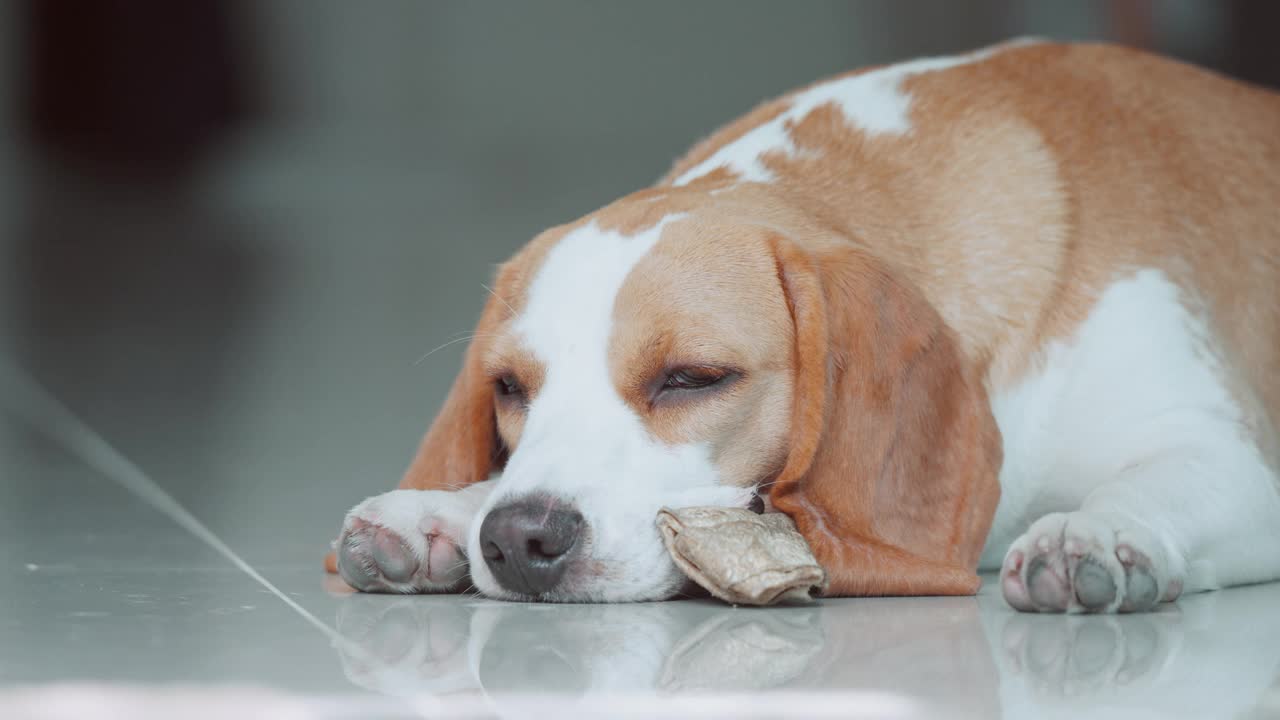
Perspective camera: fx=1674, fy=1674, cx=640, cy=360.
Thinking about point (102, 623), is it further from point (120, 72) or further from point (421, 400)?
point (120, 72)

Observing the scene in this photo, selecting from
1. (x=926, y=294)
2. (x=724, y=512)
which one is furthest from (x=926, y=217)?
(x=724, y=512)

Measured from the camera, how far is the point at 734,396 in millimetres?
2848

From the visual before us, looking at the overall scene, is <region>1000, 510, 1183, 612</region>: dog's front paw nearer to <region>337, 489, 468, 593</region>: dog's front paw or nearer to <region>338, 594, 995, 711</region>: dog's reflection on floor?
<region>338, 594, 995, 711</region>: dog's reflection on floor

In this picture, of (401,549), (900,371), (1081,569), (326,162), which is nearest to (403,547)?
(401,549)

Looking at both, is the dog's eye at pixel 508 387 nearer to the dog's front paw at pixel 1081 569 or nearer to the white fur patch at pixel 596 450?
the white fur patch at pixel 596 450

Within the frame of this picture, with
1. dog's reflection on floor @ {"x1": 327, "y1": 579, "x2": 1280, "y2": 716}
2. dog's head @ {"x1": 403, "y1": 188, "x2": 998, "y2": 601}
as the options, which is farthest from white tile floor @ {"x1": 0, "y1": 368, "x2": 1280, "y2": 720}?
dog's head @ {"x1": 403, "y1": 188, "x2": 998, "y2": 601}

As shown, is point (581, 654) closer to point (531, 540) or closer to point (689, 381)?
point (531, 540)

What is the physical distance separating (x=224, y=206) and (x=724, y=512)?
542 inches

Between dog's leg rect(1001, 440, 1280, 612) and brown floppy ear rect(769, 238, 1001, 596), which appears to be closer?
dog's leg rect(1001, 440, 1280, 612)

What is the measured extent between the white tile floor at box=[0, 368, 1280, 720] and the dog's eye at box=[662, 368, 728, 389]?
0.37 meters

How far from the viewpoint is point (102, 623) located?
2463mm

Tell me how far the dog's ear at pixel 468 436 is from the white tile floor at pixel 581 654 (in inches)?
Result: 15.0

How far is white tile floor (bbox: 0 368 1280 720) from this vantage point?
193 centimetres

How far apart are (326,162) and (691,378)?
1594 cm
